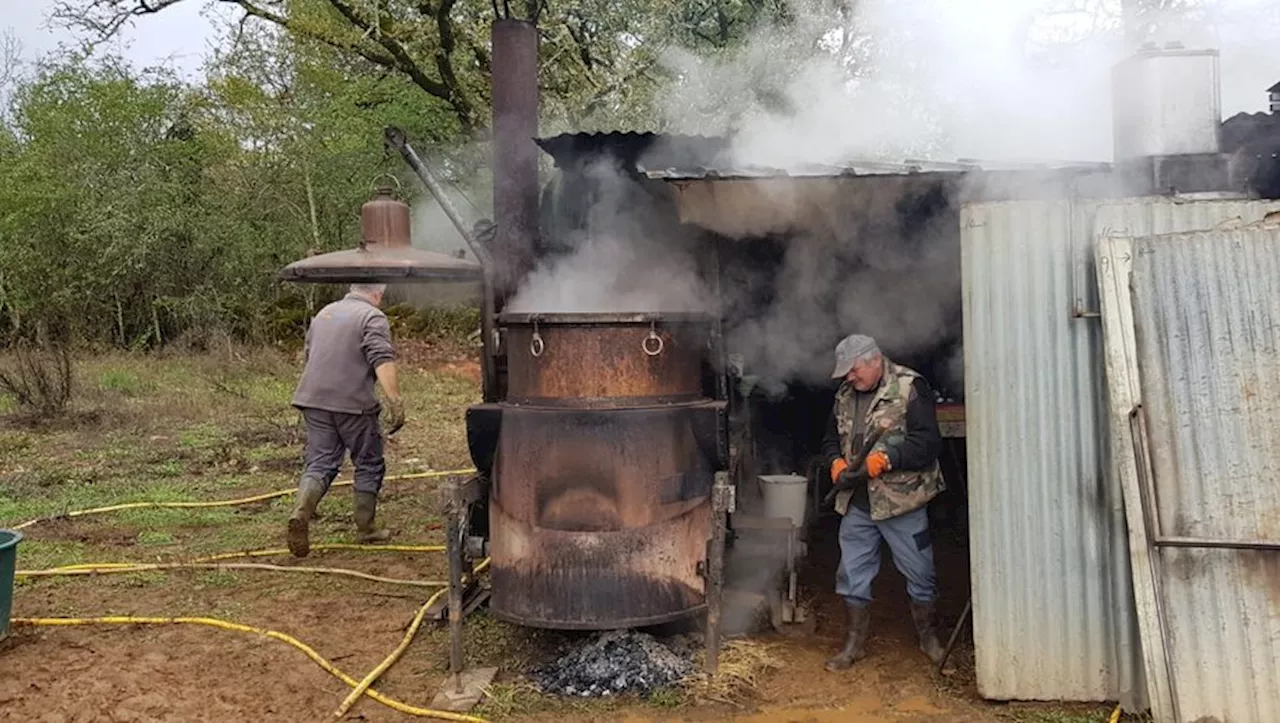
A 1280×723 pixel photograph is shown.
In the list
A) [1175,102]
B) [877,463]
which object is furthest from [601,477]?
[1175,102]

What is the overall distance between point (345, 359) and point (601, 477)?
9.09 feet

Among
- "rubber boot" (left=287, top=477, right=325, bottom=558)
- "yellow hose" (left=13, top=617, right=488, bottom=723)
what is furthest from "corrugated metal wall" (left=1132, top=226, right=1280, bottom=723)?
"rubber boot" (left=287, top=477, right=325, bottom=558)

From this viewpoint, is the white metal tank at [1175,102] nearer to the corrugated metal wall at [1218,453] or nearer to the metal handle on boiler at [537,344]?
the corrugated metal wall at [1218,453]

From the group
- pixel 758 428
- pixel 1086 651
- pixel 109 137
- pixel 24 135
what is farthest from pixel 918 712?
pixel 24 135

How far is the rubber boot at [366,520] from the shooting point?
6.79 m

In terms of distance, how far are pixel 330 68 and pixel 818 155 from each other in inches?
557

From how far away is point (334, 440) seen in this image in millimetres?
6551

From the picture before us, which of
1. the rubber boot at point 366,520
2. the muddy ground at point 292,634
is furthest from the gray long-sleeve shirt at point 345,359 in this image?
the muddy ground at point 292,634

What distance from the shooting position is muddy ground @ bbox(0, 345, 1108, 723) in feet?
13.8

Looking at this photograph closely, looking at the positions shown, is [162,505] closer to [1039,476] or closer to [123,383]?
[1039,476]

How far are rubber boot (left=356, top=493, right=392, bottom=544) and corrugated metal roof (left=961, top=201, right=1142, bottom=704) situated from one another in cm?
429

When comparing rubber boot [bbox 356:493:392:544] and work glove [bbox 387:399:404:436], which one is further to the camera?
rubber boot [bbox 356:493:392:544]

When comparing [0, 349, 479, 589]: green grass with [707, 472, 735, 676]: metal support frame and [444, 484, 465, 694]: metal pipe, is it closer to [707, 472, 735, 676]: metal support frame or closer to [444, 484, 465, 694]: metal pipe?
[444, 484, 465, 694]: metal pipe

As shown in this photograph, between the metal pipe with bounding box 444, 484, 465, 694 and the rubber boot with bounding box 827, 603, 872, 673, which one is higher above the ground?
the metal pipe with bounding box 444, 484, 465, 694
